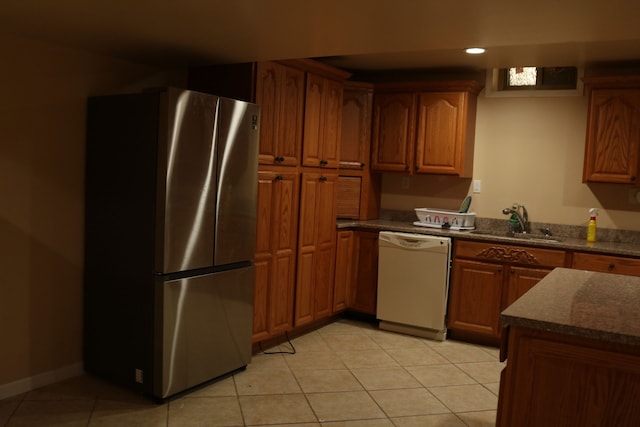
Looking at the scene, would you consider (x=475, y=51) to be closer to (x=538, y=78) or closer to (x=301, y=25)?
(x=538, y=78)

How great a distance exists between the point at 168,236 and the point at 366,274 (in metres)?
2.22

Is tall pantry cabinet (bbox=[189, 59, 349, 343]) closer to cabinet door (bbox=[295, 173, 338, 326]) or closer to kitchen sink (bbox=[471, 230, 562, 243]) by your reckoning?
cabinet door (bbox=[295, 173, 338, 326])

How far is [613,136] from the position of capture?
4.10 metres

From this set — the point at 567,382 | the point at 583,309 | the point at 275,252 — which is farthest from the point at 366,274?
the point at 567,382

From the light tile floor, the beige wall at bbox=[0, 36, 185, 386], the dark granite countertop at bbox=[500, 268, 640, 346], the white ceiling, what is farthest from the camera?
the beige wall at bbox=[0, 36, 185, 386]

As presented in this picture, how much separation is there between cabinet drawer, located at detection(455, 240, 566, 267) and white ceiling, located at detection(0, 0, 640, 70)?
4.69 feet

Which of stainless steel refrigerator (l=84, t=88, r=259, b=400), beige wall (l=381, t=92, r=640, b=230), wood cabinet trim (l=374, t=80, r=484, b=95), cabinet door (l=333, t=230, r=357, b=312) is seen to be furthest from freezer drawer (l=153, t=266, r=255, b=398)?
beige wall (l=381, t=92, r=640, b=230)

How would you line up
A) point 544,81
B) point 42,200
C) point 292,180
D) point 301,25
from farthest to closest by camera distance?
point 544,81 → point 292,180 → point 42,200 → point 301,25

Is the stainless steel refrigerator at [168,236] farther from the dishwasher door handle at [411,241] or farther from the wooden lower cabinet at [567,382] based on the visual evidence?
the wooden lower cabinet at [567,382]

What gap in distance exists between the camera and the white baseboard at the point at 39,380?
3120mm

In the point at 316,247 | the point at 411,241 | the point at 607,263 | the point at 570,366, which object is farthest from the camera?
the point at 411,241

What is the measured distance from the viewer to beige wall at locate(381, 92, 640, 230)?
4.41 metres

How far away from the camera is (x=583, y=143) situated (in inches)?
175

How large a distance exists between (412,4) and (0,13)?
1.89 metres
